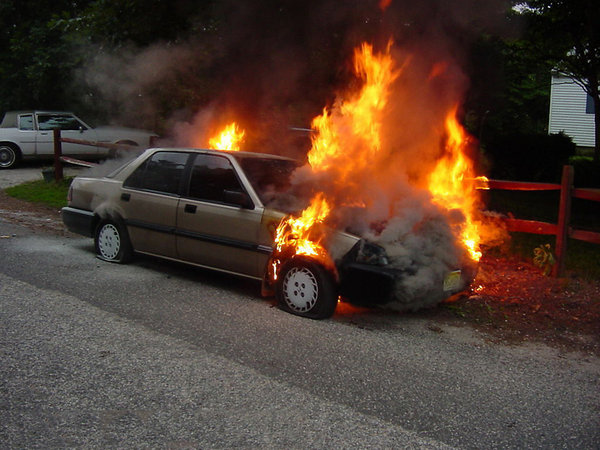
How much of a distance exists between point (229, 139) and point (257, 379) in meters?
5.67

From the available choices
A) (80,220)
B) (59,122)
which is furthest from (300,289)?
(59,122)

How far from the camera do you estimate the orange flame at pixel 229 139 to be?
894 centimetres

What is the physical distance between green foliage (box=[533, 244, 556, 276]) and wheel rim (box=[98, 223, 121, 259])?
185 inches

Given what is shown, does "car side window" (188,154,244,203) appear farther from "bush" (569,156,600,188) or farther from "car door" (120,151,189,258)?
"bush" (569,156,600,188)

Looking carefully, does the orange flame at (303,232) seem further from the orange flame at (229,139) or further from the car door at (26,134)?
the car door at (26,134)

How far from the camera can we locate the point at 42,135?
17.2 m

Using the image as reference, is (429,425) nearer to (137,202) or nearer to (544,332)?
(544,332)

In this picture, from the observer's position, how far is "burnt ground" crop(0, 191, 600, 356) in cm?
503

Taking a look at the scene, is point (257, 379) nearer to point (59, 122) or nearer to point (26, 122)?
point (59, 122)

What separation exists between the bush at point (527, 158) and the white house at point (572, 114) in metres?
11.8

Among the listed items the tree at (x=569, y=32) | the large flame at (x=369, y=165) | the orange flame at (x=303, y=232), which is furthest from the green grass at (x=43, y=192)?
the tree at (x=569, y=32)

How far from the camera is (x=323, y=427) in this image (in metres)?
3.22

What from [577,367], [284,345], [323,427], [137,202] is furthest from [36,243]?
[577,367]

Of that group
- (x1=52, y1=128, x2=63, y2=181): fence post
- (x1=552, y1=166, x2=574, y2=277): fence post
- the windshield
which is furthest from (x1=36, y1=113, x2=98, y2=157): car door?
(x1=552, y1=166, x2=574, y2=277): fence post
